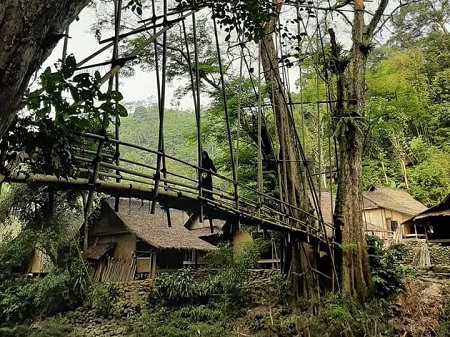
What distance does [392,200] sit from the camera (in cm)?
1296

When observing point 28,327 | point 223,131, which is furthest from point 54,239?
point 223,131

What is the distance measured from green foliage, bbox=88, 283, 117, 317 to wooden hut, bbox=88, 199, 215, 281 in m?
0.75

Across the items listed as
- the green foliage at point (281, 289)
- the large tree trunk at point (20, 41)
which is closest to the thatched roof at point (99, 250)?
the green foliage at point (281, 289)

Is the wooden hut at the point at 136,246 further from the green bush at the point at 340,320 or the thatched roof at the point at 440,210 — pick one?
the thatched roof at the point at 440,210

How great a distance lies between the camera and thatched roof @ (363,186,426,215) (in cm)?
1265

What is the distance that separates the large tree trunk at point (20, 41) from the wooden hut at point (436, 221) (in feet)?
30.0

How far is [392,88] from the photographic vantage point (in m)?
9.39

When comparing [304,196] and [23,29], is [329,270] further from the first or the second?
[23,29]

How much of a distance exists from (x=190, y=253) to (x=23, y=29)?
9.93 meters

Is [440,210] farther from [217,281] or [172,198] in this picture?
[172,198]

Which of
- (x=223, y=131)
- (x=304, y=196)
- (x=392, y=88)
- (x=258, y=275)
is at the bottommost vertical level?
(x=258, y=275)

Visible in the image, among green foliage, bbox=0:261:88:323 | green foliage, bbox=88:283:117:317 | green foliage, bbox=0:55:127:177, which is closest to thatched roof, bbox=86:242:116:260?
green foliage, bbox=0:261:88:323

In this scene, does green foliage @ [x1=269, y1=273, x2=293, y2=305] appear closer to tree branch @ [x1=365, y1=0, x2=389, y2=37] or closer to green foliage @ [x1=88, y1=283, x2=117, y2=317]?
green foliage @ [x1=88, y1=283, x2=117, y2=317]

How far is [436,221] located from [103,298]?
26.3 feet
